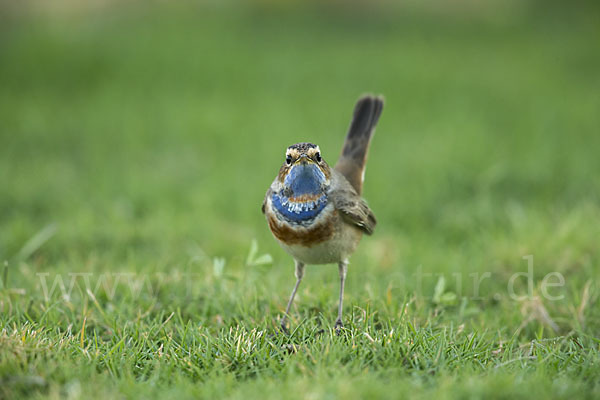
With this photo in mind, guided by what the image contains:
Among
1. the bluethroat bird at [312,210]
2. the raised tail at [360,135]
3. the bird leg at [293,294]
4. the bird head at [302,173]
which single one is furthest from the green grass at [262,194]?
the raised tail at [360,135]

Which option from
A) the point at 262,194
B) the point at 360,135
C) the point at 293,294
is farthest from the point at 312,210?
the point at 262,194

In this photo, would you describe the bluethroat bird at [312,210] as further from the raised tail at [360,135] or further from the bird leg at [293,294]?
the raised tail at [360,135]

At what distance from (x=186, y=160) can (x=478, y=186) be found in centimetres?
343

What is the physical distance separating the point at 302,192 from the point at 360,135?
4.00 ft

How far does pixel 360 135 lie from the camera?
4.69m

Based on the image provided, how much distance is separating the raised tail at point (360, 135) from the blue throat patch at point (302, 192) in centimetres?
90

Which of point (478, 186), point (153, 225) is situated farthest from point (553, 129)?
point (153, 225)

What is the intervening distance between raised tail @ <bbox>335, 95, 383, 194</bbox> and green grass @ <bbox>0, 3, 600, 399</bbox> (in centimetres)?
88

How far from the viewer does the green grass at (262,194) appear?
3.34 meters

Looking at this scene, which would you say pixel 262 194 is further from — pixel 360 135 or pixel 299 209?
pixel 299 209

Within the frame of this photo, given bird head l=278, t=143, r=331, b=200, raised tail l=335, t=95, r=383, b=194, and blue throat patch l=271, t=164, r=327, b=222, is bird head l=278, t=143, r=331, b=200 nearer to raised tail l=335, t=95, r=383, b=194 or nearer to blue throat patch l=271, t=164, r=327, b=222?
blue throat patch l=271, t=164, r=327, b=222

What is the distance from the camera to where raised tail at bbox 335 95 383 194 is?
457 centimetres

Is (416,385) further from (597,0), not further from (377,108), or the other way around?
(597,0)

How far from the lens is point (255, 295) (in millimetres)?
4203
